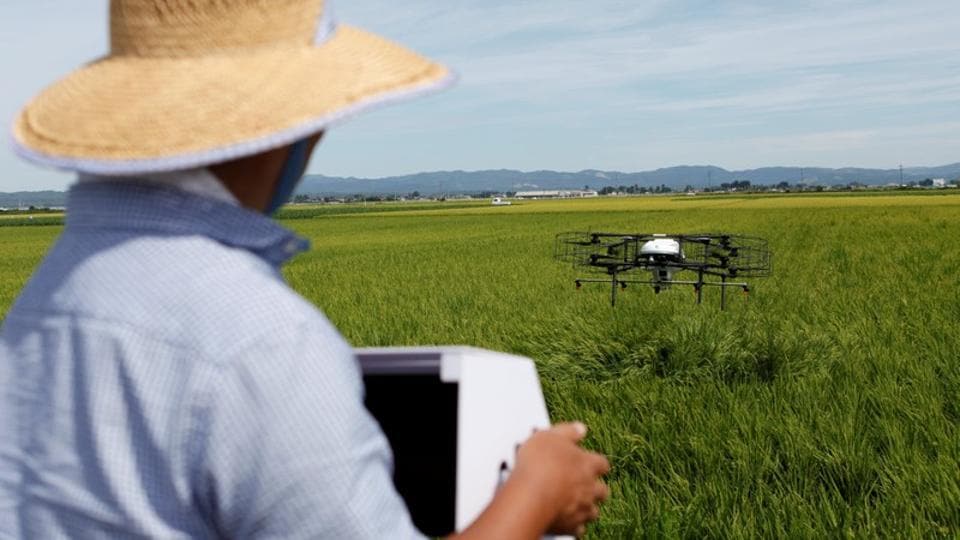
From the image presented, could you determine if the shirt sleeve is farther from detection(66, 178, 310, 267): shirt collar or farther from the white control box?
the white control box

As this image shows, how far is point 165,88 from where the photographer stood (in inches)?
41.1

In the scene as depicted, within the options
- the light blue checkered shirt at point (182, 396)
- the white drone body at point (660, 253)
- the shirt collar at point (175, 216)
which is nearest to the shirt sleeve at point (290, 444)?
the light blue checkered shirt at point (182, 396)

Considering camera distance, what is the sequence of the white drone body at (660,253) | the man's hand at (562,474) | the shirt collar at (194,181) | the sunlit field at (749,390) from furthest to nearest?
1. the white drone body at (660,253)
2. the sunlit field at (749,390)
3. the man's hand at (562,474)
4. the shirt collar at (194,181)

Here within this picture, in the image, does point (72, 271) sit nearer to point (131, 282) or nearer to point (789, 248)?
point (131, 282)

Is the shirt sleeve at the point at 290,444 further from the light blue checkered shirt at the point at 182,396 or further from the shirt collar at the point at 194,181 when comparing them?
the shirt collar at the point at 194,181

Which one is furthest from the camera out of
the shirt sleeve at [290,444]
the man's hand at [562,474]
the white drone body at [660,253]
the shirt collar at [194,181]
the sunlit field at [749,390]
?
the white drone body at [660,253]

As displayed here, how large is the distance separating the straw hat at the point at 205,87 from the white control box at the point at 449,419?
0.33m

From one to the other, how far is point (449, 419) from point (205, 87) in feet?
1.73

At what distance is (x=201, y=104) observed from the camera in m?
1.02

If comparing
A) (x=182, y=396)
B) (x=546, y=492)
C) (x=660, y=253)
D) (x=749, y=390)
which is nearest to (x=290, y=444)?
(x=182, y=396)

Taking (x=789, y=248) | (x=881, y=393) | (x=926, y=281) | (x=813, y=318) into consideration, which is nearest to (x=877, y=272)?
(x=926, y=281)

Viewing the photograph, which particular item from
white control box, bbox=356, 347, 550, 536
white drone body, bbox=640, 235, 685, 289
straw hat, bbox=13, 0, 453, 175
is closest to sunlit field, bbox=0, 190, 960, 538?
white drone body, bbox=640, 235, 685, 289

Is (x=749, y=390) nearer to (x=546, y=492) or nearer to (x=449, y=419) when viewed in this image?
(x=449, y=419)

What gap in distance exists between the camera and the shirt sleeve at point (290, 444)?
2.95 ft
